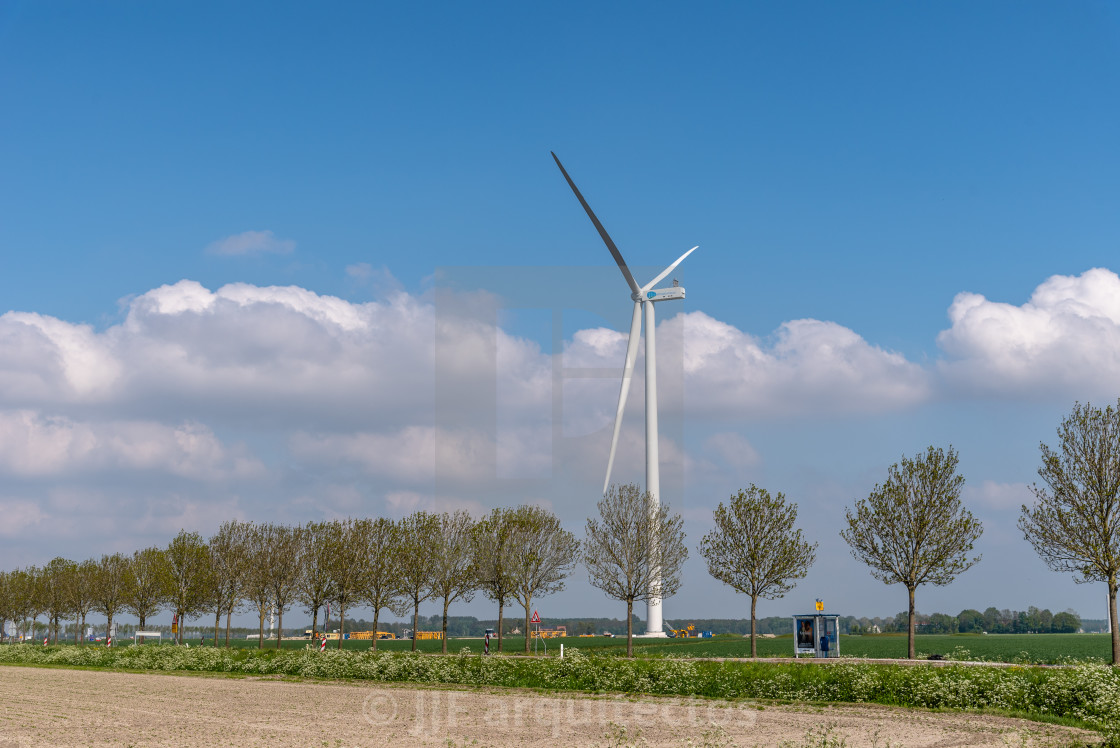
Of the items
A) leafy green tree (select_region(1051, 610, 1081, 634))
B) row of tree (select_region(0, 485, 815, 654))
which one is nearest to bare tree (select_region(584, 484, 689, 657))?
row of tree (select_region(0, 485, 815, 654))

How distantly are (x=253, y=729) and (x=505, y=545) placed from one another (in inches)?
1540

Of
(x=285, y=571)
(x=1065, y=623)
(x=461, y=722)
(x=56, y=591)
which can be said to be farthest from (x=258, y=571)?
(x=1065, y=623)

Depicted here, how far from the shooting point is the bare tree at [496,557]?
2399 inches

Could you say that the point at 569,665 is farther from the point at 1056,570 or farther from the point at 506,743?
the point at 1056,570

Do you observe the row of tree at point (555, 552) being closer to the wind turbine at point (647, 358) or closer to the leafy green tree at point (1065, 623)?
the wind turbine at point (647, 358)

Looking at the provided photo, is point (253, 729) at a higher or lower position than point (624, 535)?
lower

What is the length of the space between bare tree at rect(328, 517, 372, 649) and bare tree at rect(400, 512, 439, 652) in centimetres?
365

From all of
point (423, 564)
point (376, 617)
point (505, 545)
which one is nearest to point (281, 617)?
point (376, 617)

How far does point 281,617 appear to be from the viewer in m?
71.7

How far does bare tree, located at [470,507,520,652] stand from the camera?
200ft

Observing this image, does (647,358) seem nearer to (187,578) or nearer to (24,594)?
(187,578)

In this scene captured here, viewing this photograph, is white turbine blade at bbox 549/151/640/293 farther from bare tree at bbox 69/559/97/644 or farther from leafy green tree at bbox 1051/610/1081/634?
leafy green tree at bbox 1051/610/1081/634

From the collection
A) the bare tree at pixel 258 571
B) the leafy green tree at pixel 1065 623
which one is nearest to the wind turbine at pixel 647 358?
the bare tree at pixel 258 571

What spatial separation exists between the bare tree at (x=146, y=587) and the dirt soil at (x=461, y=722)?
5620 cm
